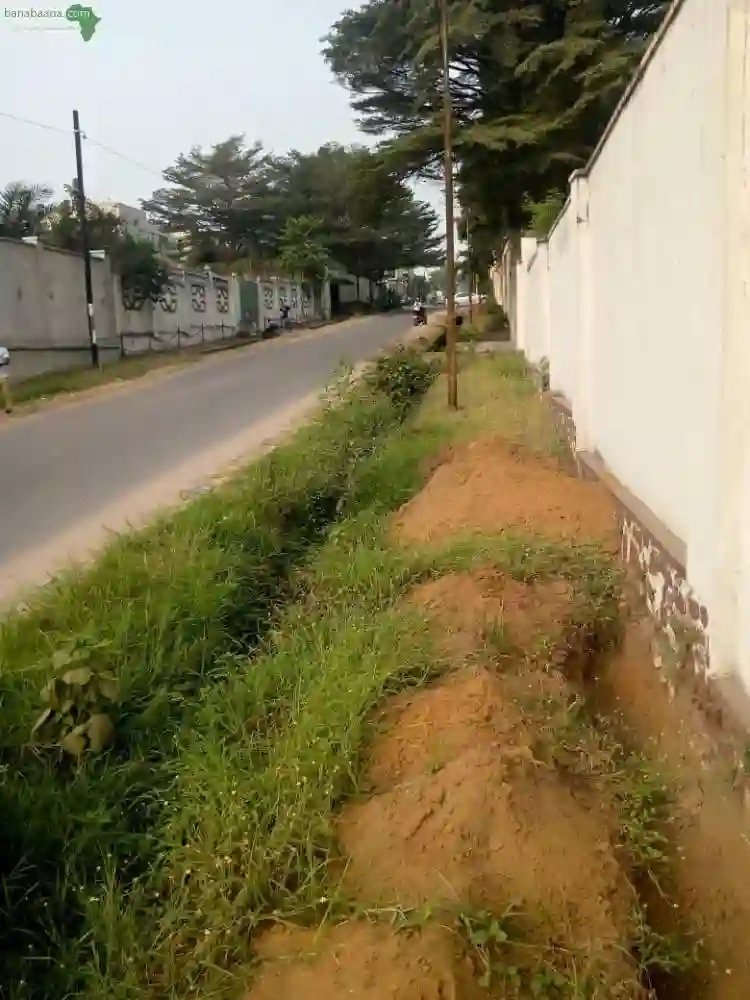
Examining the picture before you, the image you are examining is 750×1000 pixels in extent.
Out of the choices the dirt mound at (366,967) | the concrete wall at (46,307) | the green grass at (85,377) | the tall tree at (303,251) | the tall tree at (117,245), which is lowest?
the dirt mound at (366,967)

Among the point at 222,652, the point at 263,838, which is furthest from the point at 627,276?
the point at 263,838

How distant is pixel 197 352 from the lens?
28953mm

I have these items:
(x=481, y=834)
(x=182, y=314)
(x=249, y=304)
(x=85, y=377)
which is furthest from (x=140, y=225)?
(x=481, y=834)

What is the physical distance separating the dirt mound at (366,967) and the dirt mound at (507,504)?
348 cm

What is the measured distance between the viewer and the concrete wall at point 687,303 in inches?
126

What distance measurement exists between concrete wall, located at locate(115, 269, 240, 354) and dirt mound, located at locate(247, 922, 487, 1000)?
25.2 metres

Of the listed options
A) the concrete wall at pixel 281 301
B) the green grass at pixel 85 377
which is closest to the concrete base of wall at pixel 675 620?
the green grass at pixel 85 377

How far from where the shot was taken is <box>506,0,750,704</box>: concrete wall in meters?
3.19

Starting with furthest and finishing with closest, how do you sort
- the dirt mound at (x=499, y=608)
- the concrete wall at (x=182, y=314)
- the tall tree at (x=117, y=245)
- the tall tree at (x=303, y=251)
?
the tall tree at (x=303, y=251), the concrete wall at (x=182, y=314), the tall tree at (x=117, y=245), the dirt mound at (x=499, y=608)

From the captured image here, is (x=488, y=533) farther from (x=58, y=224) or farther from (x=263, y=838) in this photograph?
(x=58, y=224)

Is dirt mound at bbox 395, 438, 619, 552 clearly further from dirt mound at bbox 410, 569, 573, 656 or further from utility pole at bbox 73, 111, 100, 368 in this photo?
utility pole at bbox 73, 111, 100, 368

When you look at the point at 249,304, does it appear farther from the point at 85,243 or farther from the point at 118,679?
the point at 118,679

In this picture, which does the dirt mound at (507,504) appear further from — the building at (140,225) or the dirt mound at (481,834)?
the building at (140,225)

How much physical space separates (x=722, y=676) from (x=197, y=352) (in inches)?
1054
